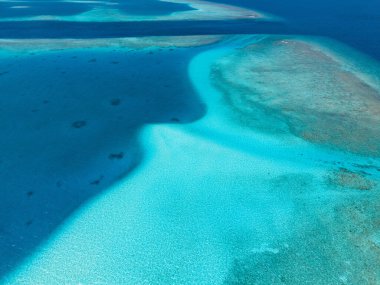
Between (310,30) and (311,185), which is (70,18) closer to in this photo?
(310,30)

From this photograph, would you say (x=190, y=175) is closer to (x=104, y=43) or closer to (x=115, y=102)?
(x=115, y=102)

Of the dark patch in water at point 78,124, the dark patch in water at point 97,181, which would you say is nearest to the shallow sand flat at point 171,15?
the dark patch in water at point 78,124

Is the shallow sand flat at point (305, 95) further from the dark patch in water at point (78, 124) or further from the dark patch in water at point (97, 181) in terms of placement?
the dark patch in water at point (78, 124)

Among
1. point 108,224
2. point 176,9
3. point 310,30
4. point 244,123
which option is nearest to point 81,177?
point 108,224

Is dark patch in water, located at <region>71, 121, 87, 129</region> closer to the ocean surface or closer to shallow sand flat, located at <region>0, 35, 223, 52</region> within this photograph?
the ocean surface

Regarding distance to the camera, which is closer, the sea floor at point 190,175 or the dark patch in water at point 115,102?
the sea floor at point 190,175

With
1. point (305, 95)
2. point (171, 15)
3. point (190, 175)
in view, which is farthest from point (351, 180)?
point (171, 15)
